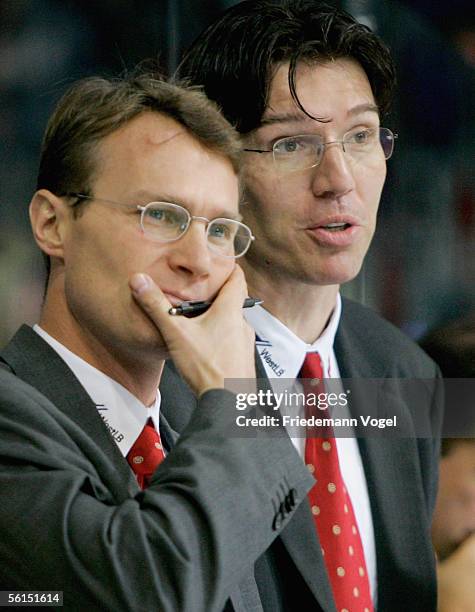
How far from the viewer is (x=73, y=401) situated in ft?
4.74

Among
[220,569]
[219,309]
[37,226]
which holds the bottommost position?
[220,569]

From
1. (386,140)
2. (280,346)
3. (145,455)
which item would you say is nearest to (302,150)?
(386,140)

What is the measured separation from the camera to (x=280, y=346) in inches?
74.4

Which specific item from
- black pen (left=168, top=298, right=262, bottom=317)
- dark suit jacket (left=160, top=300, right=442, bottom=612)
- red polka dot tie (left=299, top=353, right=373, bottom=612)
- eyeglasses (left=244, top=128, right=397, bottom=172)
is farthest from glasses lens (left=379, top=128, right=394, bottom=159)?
black pen (left=168, top=298, right=262, bottom=317)

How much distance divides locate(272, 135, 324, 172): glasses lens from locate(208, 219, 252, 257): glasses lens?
33 cm

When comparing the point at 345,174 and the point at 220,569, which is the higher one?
the point at 345,174

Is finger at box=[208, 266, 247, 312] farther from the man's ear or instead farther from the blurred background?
the blurred background

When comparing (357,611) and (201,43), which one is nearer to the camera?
(357,611)

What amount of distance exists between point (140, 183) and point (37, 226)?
17 cm

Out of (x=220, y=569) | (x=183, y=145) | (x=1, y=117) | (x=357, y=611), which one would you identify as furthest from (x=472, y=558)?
(x=1, y=117)

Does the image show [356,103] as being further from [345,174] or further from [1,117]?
[1,117]

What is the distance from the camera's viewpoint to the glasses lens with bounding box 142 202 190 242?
59.0 inches

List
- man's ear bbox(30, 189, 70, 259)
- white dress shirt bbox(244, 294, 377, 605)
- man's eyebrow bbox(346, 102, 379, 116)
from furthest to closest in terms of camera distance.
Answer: man's eyebrow bbox(346, 102, 379, 116), white dress shirt bbox(244, 294, 377, 605), man's ear bbox(30, 189, 70, 259)

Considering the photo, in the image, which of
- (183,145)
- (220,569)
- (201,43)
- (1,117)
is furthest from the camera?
(1,117)
